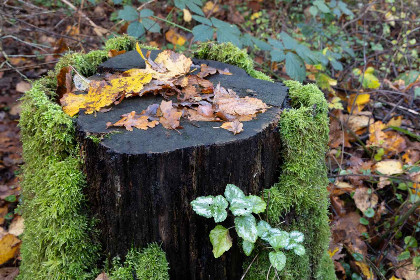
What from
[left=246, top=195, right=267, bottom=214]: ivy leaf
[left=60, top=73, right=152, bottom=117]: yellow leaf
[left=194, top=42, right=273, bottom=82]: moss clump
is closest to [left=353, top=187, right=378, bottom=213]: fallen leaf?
[left=194, top=42, right=273, bottom=82]: moss clump

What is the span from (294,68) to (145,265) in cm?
218

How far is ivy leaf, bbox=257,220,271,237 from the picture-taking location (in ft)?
6.16

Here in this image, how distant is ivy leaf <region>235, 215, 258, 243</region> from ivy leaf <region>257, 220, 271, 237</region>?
8cm

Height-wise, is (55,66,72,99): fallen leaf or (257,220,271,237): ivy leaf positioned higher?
(55,66,72,99): fallen leaf

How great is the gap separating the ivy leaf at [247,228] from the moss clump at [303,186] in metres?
0.24

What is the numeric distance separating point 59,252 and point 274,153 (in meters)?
1.29

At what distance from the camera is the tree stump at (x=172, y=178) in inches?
68.6

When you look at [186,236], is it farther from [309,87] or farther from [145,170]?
[309,87]

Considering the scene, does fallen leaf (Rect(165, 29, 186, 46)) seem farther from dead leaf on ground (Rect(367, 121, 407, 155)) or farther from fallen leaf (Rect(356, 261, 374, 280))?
fallen leaf (Rect(356, 261, 374, 280))

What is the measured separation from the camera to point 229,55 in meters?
2.84

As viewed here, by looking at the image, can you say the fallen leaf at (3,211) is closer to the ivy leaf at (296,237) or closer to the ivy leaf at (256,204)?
the ivy leaf at (256,204)

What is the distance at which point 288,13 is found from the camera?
605 cm

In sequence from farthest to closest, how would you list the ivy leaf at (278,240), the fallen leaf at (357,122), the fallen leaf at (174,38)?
the fallen leaf at (174,38) < the fallen leaf at (357,122) < the ivy leaf at (278,240)

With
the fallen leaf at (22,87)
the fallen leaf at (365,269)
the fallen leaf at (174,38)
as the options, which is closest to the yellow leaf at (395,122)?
the fallen leaf at (365,269)
